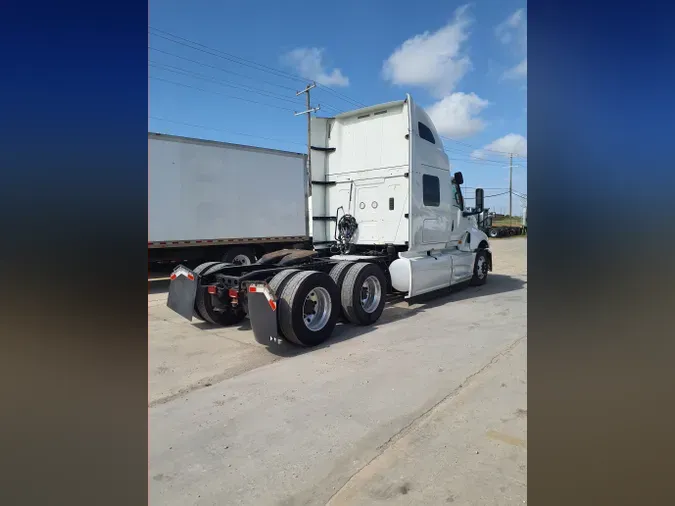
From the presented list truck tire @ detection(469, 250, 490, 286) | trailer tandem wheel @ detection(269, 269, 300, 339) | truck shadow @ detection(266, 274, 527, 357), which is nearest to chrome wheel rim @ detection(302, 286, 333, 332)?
truck shadow @ detection(266, 274, 527, 357)

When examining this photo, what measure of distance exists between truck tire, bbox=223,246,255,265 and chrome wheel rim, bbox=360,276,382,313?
5730 millimetres

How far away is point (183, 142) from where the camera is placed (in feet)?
35.6

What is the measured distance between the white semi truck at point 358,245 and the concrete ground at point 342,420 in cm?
59

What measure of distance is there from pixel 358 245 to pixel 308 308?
315 cm

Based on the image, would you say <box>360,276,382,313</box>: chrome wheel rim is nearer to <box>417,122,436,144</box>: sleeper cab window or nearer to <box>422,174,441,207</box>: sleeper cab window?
<box>422,174,441,207</box>: sleeper cab window

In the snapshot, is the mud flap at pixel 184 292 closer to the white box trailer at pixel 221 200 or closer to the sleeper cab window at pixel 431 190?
the white box trailer at pixel 221 200

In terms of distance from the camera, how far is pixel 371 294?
7.16 metres

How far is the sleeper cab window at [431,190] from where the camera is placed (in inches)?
327

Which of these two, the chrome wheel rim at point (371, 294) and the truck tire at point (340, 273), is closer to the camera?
the truck tire at point (340, 273)

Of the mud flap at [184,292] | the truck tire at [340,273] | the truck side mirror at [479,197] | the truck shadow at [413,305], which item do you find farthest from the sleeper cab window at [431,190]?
the mud flap at [184,292]
